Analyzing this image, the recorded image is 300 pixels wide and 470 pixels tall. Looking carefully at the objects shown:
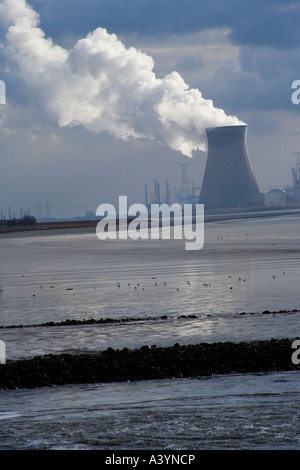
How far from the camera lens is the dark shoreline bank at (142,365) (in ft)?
42.8

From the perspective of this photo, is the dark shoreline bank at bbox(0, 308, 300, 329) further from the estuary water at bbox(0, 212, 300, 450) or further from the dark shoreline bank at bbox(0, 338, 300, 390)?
the dark shoreline bank at bbox(0, 338, 300, 390)

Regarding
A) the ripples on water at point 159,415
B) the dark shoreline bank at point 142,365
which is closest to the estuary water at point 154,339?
the ripples on water at point 159,415

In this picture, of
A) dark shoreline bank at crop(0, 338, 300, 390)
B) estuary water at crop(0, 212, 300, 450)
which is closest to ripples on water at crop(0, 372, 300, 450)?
estuary water at crop(0, 212, 300, 450)

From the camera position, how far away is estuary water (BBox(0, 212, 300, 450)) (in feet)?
32.4

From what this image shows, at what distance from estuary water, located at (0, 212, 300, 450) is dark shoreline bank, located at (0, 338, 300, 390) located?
354 millimetres

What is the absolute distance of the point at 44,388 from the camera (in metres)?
12.7

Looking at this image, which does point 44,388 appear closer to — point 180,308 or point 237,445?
point 237,445

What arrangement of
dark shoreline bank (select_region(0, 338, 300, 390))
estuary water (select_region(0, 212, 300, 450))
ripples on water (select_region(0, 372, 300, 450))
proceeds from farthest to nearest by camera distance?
dark shoreline bank (select_region(0, 338, 300, 390)) < estuary water (select_region(0, 212, 300, 450)) < ripples on water (select_region(0, 372, 300, 450))

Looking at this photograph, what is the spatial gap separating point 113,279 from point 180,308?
30.7 ft

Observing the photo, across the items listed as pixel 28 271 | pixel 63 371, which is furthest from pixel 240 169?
pixel 63 371

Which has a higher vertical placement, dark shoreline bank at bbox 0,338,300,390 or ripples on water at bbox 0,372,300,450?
dark shoreline bank at bbox 0,338,300,390

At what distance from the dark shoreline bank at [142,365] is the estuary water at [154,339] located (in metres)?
0.35

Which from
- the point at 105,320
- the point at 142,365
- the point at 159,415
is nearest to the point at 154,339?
the point at 142,365

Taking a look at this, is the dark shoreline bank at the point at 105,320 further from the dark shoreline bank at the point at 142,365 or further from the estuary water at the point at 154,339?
the dark shoreline bank at the point at 142,365
